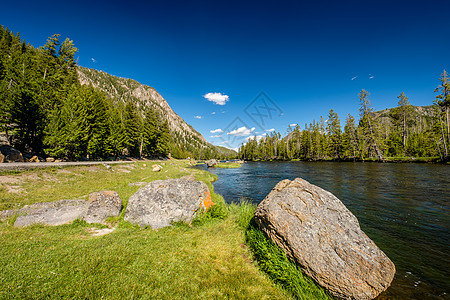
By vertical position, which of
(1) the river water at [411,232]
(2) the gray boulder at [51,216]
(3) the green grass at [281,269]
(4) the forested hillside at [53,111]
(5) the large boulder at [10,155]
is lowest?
(1) the river water at [411,232]

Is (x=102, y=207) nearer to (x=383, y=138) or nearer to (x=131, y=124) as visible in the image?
(x=131, y=124)

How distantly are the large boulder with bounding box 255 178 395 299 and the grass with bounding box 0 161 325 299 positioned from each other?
0.47 m

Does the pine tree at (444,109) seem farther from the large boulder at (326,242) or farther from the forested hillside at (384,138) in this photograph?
the large boulder at (326,242)

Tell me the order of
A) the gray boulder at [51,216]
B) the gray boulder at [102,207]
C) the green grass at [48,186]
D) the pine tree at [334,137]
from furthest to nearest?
the pine tree at [334,137], the green grass at [48,186], the gray boulder at [102,207], the gray boulder at [51,216]

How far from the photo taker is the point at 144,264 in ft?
15.8

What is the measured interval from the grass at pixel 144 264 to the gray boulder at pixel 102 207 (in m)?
0.55

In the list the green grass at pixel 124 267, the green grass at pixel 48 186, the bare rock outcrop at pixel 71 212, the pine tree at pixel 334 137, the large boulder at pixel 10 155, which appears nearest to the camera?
the green grass at pixel 124 267

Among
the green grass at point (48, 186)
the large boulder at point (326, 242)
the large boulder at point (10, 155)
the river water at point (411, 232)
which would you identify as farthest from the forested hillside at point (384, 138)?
the large boulder at point (10, 155)

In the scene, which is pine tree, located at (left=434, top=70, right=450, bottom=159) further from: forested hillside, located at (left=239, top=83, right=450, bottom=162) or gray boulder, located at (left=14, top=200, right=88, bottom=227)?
gray boulder, located at (left=14, top=200, right=88, bottom=227)

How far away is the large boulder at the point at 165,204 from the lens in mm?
→ 8172

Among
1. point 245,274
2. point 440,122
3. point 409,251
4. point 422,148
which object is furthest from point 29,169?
point 422,148

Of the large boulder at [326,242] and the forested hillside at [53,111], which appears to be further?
the forested hillside at [53,111]

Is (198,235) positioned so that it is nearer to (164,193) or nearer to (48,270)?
(164,193)

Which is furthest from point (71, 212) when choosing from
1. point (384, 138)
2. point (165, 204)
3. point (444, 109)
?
point (384, 138)
